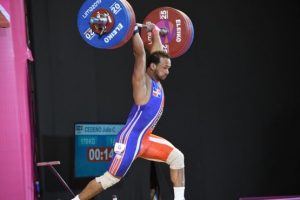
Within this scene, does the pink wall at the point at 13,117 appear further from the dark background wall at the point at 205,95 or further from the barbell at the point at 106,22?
the dark background wall at the point at 205,95

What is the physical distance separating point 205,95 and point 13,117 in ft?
8.77

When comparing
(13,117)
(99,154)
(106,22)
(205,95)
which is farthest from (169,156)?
(205,95)

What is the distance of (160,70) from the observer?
3.35 metres

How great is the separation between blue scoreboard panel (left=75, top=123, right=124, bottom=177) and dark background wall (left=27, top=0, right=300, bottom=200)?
0.22 metres

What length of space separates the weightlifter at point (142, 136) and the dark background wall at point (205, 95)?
1.55 meters

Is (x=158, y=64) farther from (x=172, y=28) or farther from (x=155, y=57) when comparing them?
(x=172, y=28)

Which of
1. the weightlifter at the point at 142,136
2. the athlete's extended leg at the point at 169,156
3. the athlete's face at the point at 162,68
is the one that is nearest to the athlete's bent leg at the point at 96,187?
the weightlifter at the point at 142,136

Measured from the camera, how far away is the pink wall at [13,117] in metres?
3.42

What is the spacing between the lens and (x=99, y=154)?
464 cm

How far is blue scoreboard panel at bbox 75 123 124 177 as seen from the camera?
4551mm

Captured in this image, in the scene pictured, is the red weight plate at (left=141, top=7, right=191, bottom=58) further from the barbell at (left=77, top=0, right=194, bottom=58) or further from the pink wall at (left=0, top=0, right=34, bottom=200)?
the pink wall at (left=0, top=0, right=34, bottom=200)

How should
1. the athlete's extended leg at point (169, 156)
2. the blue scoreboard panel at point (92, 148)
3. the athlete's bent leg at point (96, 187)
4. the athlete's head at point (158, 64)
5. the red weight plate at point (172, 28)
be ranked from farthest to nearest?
1. the blue scoreboard panel at point (92, 148)
2. the red weight plate at point (172, 28)
3. the athlete's head at point (158, 64)
4. the athlete's extended leg at point (169, 156)
5. the athlete's bent leg at point (96, 187)

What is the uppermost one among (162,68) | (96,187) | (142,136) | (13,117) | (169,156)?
(162,68)

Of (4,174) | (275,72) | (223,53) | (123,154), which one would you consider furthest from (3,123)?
(275,72)
